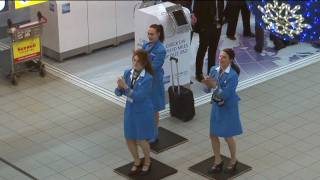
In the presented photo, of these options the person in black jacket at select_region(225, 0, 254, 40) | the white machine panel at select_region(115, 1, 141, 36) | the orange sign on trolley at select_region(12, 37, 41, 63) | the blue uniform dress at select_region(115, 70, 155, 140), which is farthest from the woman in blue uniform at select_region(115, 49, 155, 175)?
the person in black jacket at select_region(225, 0, 254, 40)

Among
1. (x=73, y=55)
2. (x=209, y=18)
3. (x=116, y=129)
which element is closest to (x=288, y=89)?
(x=209, y=18)

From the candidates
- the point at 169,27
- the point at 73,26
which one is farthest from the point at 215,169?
the point at 73,26

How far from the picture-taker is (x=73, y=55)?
10914mm

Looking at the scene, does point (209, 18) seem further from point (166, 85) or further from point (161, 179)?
point (161, 179)

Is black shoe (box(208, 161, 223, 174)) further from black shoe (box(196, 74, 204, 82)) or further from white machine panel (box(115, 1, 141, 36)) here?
white machine panel (box(115, 1, 141, 36))

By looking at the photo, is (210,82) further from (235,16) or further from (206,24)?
(235,16)

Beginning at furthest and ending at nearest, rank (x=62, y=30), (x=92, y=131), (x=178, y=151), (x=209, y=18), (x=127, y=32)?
(x=127, y=32), (x=62, y=30), (x=209, y=18), (x=92, y=131), (x=178, y=151)

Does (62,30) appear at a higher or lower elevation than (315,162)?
higher

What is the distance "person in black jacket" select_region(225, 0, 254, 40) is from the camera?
1153 centimetres

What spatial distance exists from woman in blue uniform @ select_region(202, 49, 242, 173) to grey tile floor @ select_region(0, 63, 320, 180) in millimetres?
736

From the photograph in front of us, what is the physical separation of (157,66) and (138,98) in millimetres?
1055

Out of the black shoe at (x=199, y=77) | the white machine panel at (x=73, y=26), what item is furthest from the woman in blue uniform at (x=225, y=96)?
the white machine panel at (x=73, y=26)

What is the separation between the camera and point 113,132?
8227 millimetres

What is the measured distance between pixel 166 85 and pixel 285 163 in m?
2.41
